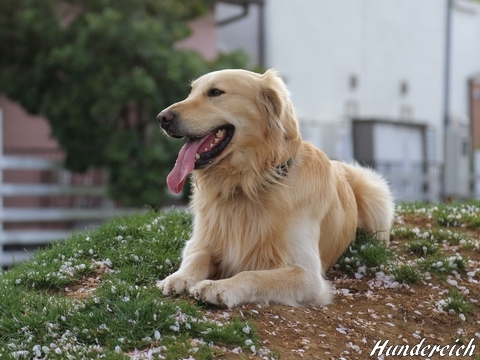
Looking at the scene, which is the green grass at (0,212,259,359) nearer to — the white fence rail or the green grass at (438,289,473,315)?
the green grass at (438,289,473,315)

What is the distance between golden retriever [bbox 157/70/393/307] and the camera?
5.07m

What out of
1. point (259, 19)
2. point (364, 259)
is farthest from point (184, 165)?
point (259, 19)

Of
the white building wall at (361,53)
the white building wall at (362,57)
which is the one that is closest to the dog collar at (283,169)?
the white building wall at (362,57)

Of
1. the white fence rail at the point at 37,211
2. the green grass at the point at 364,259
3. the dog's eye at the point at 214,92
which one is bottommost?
the white fence rail at the point at 37,211

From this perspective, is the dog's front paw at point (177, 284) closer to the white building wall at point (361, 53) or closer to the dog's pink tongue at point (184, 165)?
the dog's pink tongue at point (184, 165)

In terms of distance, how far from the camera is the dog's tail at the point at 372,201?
6500mm

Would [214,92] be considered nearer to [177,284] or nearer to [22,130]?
[177,284]

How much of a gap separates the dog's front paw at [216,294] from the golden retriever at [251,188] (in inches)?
5.5

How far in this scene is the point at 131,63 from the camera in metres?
14.3

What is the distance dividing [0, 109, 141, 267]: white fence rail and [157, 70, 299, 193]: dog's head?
8.63 meters

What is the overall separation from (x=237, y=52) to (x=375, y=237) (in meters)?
9.45

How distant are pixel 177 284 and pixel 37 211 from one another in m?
10.1

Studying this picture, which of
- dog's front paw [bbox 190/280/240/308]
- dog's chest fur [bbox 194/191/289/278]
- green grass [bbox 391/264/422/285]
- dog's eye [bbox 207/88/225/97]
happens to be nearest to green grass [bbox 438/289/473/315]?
green grass [bbox 391/264/422/285]

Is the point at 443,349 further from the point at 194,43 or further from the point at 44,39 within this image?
the point at 194,43
